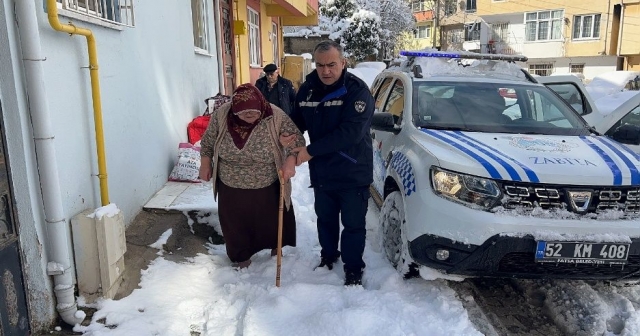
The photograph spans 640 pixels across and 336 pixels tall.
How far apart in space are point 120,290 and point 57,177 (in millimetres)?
955

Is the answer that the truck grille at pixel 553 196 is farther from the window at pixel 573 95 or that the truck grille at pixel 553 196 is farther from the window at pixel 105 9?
the window at pixel 573 95

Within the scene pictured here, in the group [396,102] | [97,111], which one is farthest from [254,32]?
[97,111]

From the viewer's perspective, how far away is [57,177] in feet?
8.74

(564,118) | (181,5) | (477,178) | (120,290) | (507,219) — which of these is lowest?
(120,290)

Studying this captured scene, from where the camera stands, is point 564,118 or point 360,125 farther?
point 564,118

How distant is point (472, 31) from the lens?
128ft

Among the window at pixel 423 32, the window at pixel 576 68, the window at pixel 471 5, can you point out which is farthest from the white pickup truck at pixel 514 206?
the window at pixel 423 32

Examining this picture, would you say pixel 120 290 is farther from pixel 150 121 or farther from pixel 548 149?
pixel 548 149

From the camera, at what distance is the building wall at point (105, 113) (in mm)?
2490

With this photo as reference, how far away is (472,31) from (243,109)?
129 feet

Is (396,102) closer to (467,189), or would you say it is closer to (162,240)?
(467,189)

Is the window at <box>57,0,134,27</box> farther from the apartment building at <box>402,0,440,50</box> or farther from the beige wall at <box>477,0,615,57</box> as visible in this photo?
the apartment building at <box>402,0,440,50</box>

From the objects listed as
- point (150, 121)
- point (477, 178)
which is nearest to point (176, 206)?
point (150, 121)

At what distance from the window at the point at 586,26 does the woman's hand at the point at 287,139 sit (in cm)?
3364
